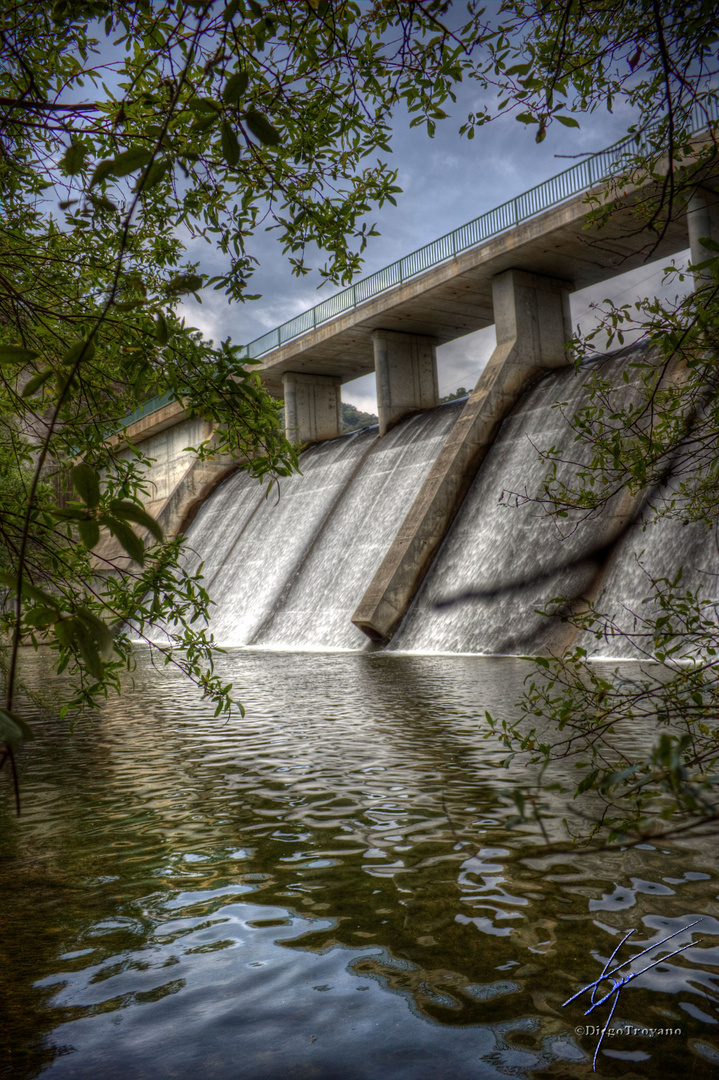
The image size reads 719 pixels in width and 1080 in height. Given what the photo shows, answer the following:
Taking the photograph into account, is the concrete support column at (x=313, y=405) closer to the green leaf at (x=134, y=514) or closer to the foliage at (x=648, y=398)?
the foliage at (x=648, y=398)

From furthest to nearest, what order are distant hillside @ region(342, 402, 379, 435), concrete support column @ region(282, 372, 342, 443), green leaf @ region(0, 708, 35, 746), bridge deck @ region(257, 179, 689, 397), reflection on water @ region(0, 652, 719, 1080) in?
1. distant hillside @ region(342, 402, 379, 435)
2. concrete support column @ region(282, 372, 342, 443)
3. bridge deck @ region(257, 179, 689, 397)
4. reflection on water @ region(0, 652, 719, 1080)
5. green leaf @ region(0, 708, 35, 746)

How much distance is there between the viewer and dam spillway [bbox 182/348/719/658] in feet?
39.5

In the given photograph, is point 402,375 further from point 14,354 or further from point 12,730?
point 12,730

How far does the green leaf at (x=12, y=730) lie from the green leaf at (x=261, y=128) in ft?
3.07

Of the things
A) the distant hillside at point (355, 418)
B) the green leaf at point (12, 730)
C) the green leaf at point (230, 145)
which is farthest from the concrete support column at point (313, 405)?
the distant hillside at point (355, 418)

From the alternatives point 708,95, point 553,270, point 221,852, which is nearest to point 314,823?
point 221,852

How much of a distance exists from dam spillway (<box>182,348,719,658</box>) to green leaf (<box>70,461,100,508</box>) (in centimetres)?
676

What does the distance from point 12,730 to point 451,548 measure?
48.6 feet

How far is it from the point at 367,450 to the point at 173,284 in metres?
20.5

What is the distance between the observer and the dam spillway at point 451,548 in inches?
474

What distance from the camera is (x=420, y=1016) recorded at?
2182 mm

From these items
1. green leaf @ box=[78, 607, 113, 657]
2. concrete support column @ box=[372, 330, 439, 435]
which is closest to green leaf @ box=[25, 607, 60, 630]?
green leaf @ box=[78, 607, 113, 657]

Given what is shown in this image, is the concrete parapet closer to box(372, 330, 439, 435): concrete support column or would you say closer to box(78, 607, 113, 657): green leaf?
box(372, 330, 439, 435): concrete support column

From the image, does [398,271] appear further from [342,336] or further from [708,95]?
[708,95]
